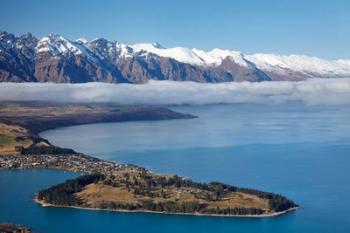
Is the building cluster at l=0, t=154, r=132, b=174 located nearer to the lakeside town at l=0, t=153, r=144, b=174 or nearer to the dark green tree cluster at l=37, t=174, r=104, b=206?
the lakeside town at l=0, t=153, r=144, b=174

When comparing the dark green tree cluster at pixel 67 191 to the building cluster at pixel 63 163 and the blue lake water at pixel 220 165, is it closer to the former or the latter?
the blue lake water at pixel 220 165

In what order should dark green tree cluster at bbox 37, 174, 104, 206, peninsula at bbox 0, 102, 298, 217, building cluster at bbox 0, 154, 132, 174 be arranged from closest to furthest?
1. peninsula at bbox 0, 102, 298, 217
2. dark green tree cluster at bbox 37, 174, 104, 206
3. building cluster at bbox 0, 154, 132, 174

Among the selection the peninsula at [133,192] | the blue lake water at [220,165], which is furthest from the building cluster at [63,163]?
the blue lake water at [220,165]

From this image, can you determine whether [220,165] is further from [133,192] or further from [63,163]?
[133,192]

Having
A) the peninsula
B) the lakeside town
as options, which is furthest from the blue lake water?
the lakeside town

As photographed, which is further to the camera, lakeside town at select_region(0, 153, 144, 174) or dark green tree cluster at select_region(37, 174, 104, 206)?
lakeside town at select_region(0, 153, 144, 174)

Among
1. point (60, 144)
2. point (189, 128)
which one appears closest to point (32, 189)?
point (60, 144)

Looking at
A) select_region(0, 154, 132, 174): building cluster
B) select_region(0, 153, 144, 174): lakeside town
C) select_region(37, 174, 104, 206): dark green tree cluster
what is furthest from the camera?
select_region(0, 154, 132, 174): building cluster

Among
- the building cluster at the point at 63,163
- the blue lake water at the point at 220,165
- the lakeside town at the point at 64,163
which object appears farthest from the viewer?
the building cluster at the point at 63,163

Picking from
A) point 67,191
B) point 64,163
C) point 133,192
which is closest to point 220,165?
point 64,163
